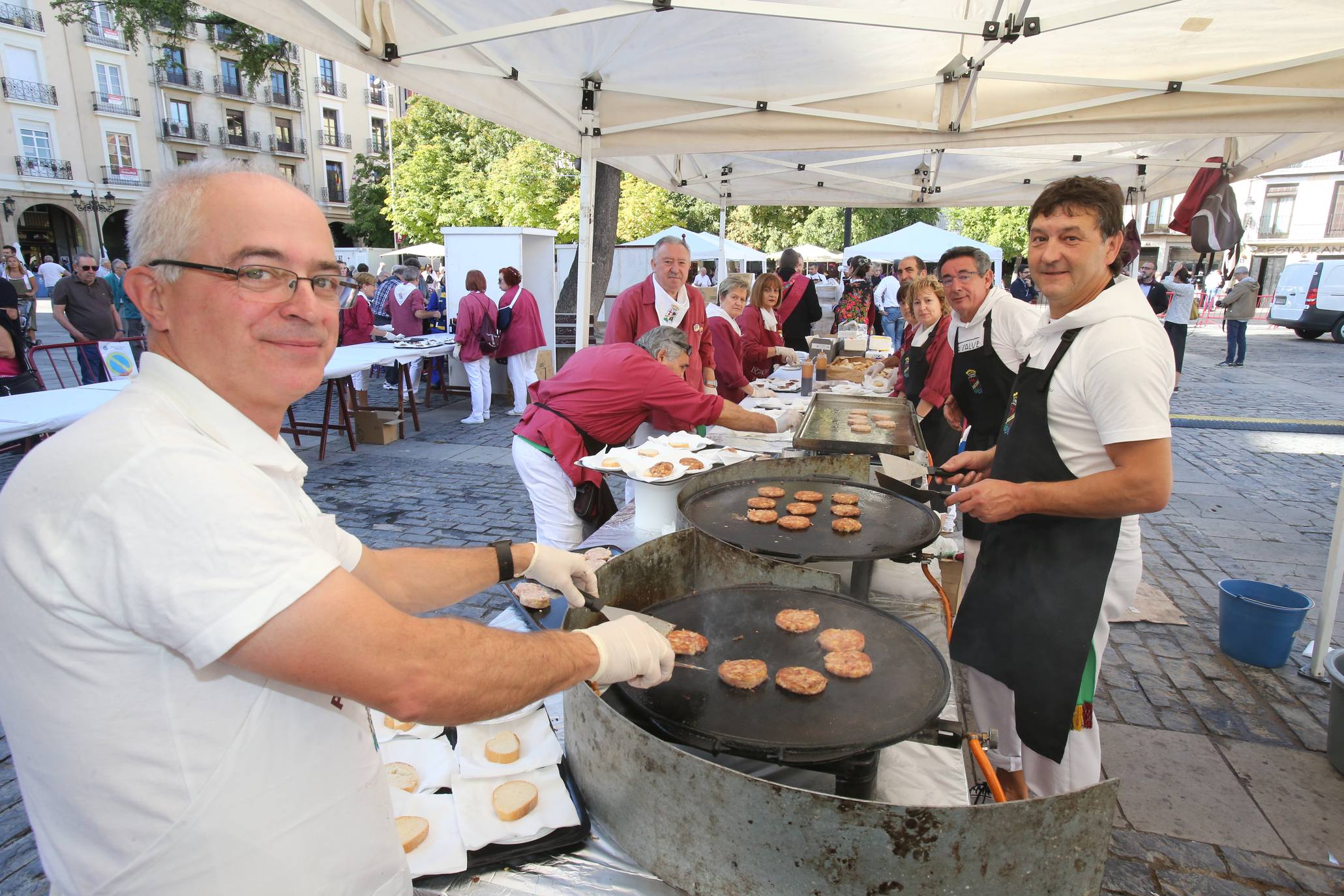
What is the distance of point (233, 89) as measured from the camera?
38.9 metres

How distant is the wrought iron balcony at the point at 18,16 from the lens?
98.5ft

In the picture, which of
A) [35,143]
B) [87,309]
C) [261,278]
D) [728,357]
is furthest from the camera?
[35,143]

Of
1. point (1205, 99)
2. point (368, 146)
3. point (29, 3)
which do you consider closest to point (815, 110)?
point (1205, 99)

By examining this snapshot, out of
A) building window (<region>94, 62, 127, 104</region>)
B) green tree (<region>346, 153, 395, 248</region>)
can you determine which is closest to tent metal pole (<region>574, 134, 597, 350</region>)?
green tree (<region>346, 153, 395, 248</region>)

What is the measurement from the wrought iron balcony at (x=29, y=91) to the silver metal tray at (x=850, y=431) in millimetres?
42022

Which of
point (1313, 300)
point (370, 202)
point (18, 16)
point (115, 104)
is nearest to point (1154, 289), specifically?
point (1313, 300)

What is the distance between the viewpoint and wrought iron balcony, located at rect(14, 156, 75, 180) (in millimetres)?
31625

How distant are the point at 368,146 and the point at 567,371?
2011 inches

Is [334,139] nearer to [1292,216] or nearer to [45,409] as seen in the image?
[45,409]

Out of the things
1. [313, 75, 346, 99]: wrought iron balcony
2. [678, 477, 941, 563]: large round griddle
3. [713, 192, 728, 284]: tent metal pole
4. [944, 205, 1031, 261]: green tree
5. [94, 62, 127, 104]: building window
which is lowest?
[678, 477, 941, 563]: large round griddle

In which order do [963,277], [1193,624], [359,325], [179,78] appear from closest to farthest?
[963,277] < [1193,624] < [359,325] < [179,78]

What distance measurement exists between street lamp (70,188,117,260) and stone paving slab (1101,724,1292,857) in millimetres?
41295

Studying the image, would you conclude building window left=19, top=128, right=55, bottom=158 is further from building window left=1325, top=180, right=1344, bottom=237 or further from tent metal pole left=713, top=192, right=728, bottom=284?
building window left=1325, top=180, right=1344, bottom=237

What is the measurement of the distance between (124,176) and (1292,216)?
196 feet
